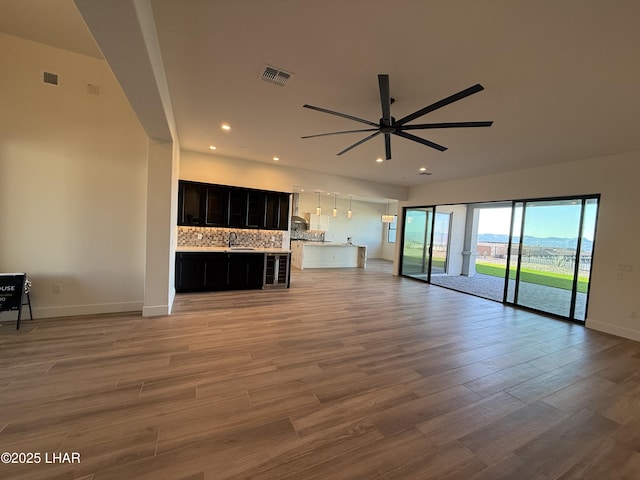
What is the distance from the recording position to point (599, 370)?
2.98 meters

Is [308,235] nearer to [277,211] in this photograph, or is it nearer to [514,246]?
[277,211]

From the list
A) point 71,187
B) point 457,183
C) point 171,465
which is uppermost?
point 457,183

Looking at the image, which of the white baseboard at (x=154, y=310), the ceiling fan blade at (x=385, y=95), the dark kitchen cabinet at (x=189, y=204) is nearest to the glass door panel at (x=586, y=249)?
the ceiling fan blade at (x=385, y=95)

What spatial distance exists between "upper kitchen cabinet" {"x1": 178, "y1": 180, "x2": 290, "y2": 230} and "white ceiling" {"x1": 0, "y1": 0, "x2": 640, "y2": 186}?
1.80m

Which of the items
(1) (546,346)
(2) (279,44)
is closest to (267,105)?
(2) (279,44)

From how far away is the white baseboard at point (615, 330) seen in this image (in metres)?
4.03

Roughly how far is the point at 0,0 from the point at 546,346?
25.2 feet

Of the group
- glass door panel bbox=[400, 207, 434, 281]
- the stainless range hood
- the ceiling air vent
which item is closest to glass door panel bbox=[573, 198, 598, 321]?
glass door panel bbox=[400, 207, 434, 281]

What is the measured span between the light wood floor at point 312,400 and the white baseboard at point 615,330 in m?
0.29

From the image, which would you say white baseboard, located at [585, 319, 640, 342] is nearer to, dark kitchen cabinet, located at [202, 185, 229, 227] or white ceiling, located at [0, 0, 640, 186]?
white ceiling, located at [0, 0, 640, 186]

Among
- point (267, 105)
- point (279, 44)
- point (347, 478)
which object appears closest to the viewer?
point (347, 478)

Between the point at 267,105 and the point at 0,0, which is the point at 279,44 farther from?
the point at 0,0

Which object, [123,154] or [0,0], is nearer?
[0,0]

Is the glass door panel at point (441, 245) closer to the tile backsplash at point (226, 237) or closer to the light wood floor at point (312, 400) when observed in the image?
the light wood floor at point (312, 400)
